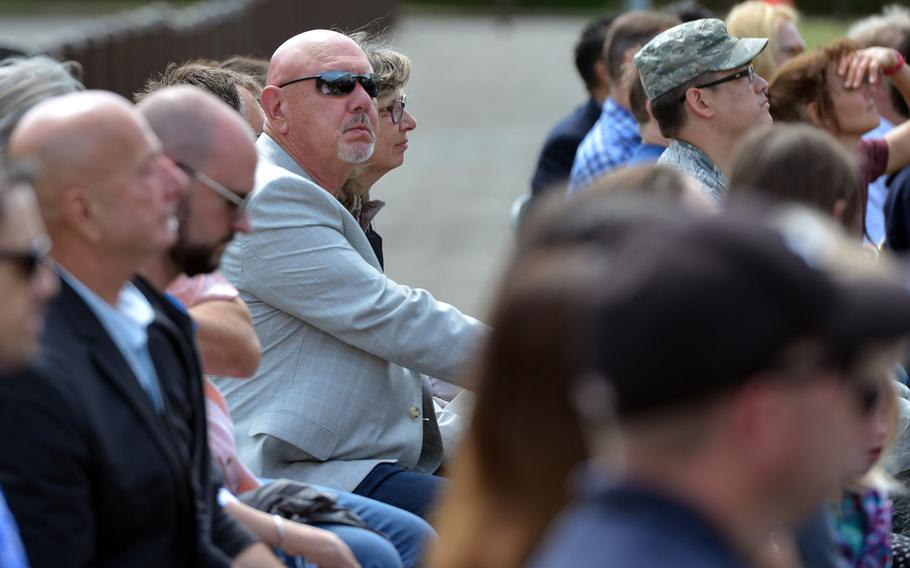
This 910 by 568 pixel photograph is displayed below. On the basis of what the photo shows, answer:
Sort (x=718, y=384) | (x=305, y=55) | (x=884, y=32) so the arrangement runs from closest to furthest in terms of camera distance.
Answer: (x=718, y=384) < (x=305, y=55) < (x=884, y=32)

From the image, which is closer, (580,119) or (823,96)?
(823,96)

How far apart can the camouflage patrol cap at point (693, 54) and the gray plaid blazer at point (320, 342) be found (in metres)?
1.27

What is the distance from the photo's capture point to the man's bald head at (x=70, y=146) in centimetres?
245

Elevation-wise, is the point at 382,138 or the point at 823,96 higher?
the point at 382,138

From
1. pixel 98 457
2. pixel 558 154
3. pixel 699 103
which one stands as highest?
pixel 98 457

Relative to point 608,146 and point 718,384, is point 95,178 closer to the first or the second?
point 718,384

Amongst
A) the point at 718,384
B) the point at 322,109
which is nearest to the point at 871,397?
the point at 718,384

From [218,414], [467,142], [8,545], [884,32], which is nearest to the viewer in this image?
[8,545]

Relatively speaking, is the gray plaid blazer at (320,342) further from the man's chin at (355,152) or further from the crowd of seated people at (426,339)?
the man's chin at (355,152)

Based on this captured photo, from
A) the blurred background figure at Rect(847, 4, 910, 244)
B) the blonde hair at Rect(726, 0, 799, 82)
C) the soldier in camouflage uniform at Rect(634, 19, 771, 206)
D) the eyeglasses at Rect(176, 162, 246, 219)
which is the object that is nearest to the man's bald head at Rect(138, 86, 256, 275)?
the eyeglasses at Rect(176, 162, 246, 219)

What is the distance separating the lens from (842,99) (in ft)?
17.5

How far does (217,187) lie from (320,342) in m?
1.03

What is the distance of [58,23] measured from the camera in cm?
3081

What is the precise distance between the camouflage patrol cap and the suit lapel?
2636 millimetres
